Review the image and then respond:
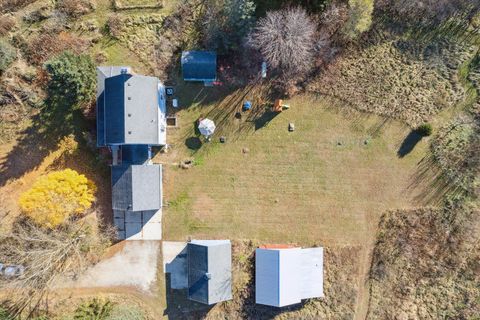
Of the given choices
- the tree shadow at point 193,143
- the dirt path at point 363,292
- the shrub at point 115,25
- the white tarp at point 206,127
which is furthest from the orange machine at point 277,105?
the dirt path at point 363,292

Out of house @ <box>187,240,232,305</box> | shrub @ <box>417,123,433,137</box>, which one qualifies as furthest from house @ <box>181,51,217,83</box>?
shrub @ <box>417,123,433,137</box>

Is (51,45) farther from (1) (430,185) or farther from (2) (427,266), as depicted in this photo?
(2) (427,266)

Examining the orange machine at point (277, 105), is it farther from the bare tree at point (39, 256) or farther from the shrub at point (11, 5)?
the shrub at point (11, 5)

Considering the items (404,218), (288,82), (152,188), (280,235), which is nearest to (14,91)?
(152,188)

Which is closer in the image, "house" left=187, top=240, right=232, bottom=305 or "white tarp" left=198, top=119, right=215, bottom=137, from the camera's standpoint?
"house" left=187, top=240, right=232, bottom=305

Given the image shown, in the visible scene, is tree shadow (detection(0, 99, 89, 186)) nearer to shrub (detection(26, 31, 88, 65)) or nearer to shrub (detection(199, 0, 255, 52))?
shrub (detection(26, 31, 88, 65))

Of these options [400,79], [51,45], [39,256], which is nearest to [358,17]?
[400,79]
